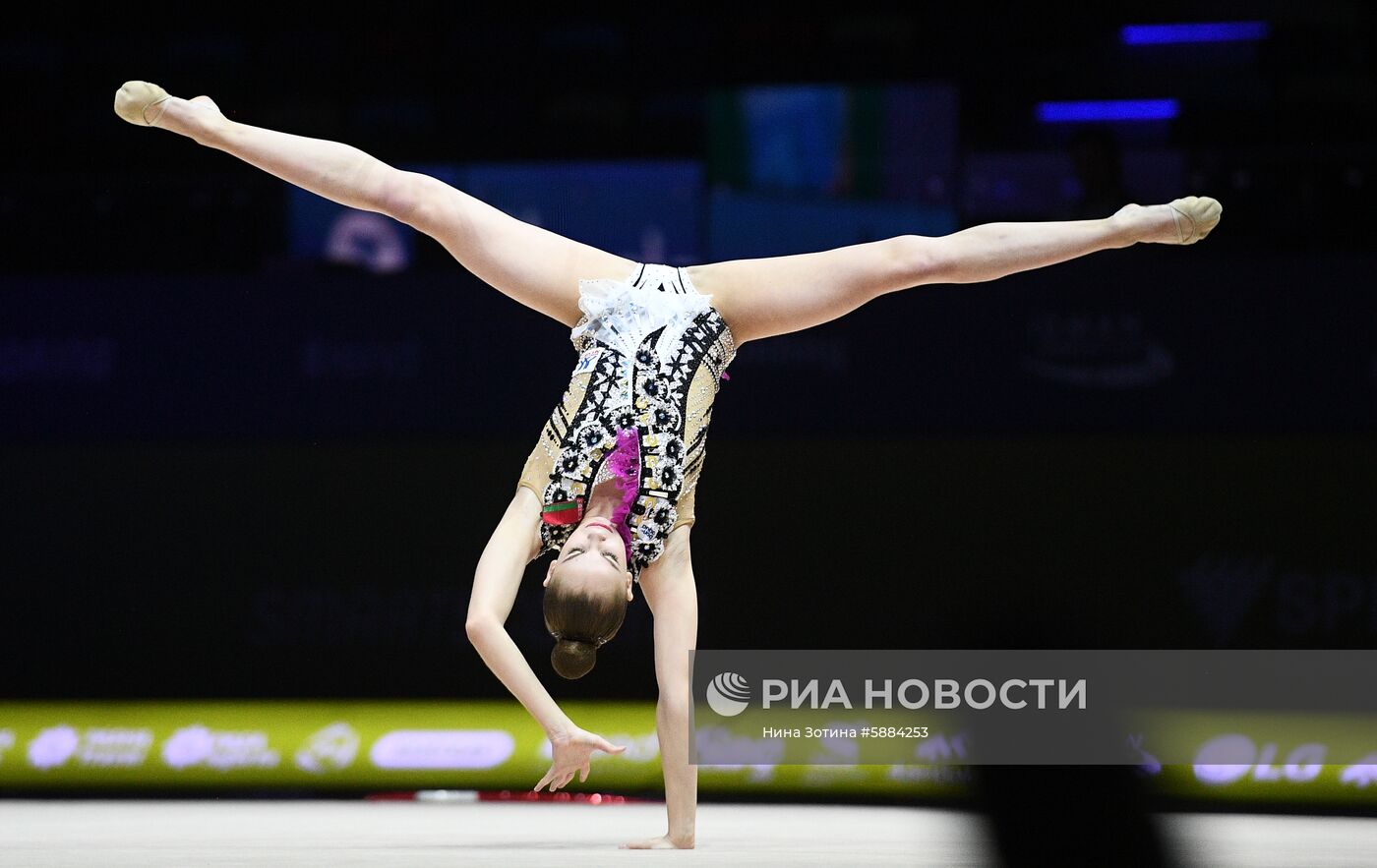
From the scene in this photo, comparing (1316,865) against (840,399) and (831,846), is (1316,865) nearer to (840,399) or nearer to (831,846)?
(831,846)

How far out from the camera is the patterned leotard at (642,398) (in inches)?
159

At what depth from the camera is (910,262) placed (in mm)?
4195

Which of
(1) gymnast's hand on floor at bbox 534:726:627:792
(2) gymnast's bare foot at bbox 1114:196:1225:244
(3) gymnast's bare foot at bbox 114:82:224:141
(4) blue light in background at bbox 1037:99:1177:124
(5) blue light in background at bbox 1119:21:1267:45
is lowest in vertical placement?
(1) gymnast's hand on floor at bbox 534:726:627:792

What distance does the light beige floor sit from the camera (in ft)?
12.6

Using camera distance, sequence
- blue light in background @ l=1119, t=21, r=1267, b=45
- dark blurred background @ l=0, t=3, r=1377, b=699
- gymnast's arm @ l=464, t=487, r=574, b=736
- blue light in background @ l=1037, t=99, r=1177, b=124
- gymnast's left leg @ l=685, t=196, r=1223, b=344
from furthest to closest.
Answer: blue light in background @ l=1119, t=21, r=1267, b=45, blue light in background @ l=1037, t=99, r=1177, b=124, dark blurred background @ l=0, t=3, r=1377, b=699, gymnast's left leg @ l=685, t=196, r=1223, b=344, gymnast's arm @ l=464, t=487, r=574, b=736

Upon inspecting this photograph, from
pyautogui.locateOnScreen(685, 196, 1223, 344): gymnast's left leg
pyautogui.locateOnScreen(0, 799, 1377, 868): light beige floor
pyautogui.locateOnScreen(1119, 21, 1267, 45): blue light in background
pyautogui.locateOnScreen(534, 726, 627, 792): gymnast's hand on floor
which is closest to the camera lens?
pyautogui.locateOnScreen(534, 726, 627, 792): gymnast's hand on floor

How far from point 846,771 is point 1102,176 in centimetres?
264

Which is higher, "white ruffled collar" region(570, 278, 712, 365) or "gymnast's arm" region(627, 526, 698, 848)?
"white ruffled collar" region(570, 278, 712, 365)

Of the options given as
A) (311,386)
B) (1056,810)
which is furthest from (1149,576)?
(1056,810)

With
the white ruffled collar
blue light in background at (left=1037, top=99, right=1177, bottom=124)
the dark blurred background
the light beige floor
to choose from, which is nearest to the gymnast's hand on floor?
the light beige floor

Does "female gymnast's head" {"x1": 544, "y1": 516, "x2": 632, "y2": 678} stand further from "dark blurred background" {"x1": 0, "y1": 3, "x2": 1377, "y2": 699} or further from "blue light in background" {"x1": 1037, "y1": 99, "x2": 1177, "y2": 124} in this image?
"blue light in background" {"x1": 1037, "y1": 99, "x2": 1177, "y2": 124}

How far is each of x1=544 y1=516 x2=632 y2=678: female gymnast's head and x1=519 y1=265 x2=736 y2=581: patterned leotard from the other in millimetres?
162

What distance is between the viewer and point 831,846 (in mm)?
4336

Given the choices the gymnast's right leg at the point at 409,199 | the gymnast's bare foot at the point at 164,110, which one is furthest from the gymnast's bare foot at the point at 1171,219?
the gymnast's bare foot at the point at 164,110
